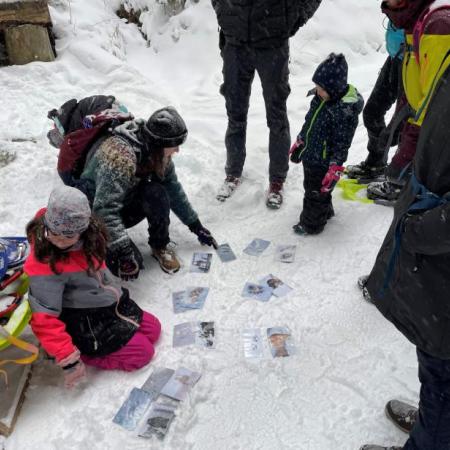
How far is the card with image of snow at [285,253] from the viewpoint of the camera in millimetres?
3170

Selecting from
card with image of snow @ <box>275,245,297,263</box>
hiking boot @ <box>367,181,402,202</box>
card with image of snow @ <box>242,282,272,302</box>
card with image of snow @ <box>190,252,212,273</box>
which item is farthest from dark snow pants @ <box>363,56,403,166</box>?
card with image of snow @ <box>190,252,212,273</box>

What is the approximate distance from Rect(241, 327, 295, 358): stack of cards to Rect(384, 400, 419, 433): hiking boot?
563 mm

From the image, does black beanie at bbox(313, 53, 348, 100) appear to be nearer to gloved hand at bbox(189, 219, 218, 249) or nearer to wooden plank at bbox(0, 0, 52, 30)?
gloved hand at bbox(189, 219, 218, 249)

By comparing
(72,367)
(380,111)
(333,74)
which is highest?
(333,74)

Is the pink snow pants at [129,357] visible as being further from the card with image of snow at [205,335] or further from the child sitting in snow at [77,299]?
the card with image of snow at [205,335]

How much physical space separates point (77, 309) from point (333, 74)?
1.97 metres

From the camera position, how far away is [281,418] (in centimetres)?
213

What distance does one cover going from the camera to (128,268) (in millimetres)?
Result: 2807

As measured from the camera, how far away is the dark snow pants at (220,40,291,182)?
338cm

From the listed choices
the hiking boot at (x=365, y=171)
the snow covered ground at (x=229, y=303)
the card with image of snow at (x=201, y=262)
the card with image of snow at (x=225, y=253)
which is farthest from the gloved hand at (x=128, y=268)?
the hiking boot at (x=365, y=171)

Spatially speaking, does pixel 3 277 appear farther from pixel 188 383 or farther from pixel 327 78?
A: pixel 327 78

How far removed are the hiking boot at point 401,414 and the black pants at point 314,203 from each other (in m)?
1.47

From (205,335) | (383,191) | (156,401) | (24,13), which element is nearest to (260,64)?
(383,191)

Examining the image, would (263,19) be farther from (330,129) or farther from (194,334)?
(194,334)
